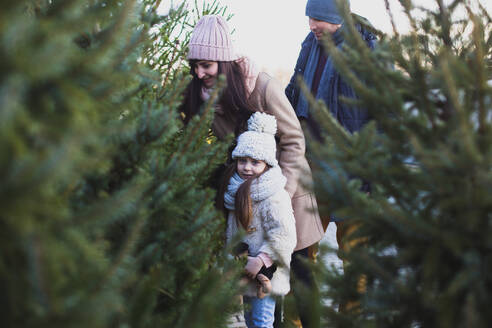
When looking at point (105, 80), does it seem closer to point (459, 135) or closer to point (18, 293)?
point (18, 293)

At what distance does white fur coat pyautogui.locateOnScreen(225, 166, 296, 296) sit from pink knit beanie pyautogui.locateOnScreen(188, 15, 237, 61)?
32.0 inches

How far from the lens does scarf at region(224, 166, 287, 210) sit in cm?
353

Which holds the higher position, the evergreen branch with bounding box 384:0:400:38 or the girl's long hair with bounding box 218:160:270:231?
the evergreen branch with bounding box 384:0:400:38

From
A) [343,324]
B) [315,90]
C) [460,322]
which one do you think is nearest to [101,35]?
[343,324]

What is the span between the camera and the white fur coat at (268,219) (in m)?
3.54

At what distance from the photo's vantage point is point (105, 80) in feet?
3.94

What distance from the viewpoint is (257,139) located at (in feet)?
11.4

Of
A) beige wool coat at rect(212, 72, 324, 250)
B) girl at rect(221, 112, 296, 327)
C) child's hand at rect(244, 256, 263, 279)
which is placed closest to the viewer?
child's hand at rect(244, 256, 263, 279)

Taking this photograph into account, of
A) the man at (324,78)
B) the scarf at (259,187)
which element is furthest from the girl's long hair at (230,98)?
the man at (324,78)

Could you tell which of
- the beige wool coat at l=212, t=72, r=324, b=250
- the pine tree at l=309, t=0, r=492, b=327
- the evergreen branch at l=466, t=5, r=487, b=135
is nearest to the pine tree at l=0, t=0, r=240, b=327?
the pine tree at l=309, t=0, r=492, b=327

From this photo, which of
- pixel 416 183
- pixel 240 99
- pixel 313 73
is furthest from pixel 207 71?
pixel 416 183

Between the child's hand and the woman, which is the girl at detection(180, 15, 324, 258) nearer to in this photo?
the woman

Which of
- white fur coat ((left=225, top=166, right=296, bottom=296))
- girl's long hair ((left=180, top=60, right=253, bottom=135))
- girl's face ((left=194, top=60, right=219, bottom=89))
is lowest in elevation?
white fur coat ((left=225, top=166, right=296, bottom=296))

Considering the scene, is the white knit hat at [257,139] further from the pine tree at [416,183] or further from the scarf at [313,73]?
the pine tree at [416,183]
